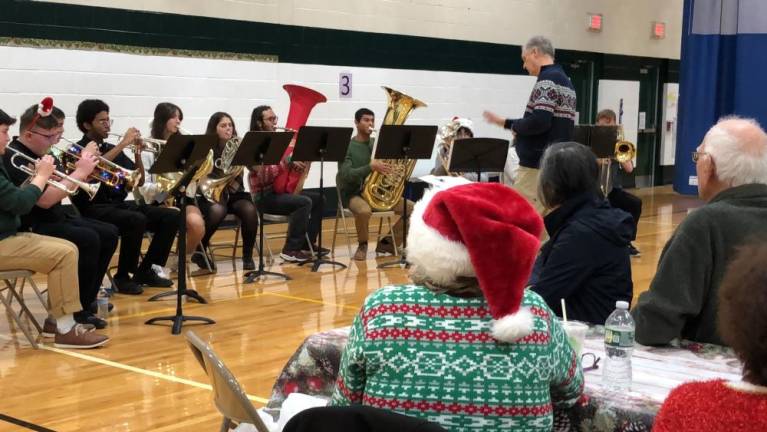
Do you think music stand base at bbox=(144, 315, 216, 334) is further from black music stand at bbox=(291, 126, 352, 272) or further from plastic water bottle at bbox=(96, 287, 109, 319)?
black music stand at bbox=(291, 126, 352, 272)

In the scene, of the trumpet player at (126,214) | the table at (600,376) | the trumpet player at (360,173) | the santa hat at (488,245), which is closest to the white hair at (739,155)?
the table at (600,376)

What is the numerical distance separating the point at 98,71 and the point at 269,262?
218cm

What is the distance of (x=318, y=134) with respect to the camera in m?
7.50

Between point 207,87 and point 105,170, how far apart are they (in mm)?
3111

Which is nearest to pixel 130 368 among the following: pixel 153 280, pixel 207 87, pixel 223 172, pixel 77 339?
pixel 77 339

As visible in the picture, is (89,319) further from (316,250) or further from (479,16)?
(479,16)

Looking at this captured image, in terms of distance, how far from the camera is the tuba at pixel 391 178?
8.41m

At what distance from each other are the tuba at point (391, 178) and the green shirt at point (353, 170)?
0.09 meters

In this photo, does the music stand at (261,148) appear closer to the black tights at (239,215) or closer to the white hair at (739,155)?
the black tights at (239,215)

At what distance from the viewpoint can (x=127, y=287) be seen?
6855 mm

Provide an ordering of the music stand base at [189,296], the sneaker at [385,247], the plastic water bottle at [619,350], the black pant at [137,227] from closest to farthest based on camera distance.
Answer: the plastic water bottle at [619,350] → the music stand base at [189,296] → the black pant at [137,227] → the sneaker at [385,247]

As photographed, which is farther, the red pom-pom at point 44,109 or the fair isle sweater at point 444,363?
Answer: the red pom-pom at point 44,109

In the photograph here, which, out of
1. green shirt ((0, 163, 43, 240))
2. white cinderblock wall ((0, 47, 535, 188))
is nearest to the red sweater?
green shirt ((0, 163, 43, 240))

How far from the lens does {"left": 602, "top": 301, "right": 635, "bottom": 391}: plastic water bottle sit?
2.53 meters
